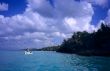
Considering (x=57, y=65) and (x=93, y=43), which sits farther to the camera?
(x=93, y=43)

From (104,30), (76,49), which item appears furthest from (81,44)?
(104,30)

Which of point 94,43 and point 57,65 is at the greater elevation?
point 94,43

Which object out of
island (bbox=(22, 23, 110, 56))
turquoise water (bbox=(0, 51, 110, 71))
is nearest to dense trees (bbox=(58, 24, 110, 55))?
island (bbox=(22, 23, 110, 56))

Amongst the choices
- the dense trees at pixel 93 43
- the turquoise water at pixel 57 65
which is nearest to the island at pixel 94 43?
the dense trees at pixel 93 43

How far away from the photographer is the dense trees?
310 feet

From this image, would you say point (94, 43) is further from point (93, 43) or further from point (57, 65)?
point (57, 65)

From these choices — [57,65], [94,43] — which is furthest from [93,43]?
[57,65]

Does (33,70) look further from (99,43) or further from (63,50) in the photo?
(63,50)

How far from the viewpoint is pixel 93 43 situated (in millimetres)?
106625

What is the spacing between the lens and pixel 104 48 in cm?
9475

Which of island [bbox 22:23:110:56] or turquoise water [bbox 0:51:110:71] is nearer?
turquoise water [bbox 0:51:110:71]

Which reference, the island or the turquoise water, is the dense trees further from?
the turquoise water

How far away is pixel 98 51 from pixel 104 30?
1153 centimetres

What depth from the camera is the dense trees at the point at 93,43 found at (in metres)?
94.6
